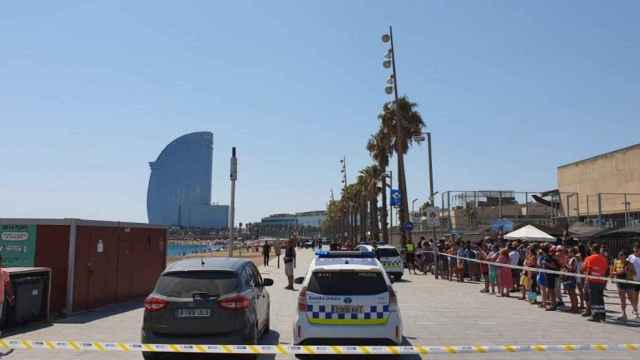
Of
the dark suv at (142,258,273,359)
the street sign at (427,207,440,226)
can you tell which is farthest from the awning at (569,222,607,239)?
the dark suv at (142,258,273,359)

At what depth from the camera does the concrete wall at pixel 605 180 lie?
3909 centimetres

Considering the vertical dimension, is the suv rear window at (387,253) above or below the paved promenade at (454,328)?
above

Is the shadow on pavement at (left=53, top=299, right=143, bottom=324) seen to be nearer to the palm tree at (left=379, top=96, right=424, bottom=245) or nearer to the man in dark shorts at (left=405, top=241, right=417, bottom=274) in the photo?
the man in dark shorts at (left=405, top=241, right=417, bottom=274)

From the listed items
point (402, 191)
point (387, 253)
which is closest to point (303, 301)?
point (387, 253)

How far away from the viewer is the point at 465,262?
85.0ft

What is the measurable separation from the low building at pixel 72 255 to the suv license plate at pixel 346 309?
27.9 ft

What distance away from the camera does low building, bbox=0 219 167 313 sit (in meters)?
13.9

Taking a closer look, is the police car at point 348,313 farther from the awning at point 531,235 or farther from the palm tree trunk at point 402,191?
the palm tree trunk at point 402,191

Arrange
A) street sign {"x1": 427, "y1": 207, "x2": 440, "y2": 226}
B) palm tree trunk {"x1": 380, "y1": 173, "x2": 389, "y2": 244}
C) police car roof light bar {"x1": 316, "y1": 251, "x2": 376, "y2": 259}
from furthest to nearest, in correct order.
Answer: palm tree trunk {"x1": 380, "y1": 173, "x2": 389, "y2": 244}, street sign {"x1": 427, "y1": 207, "x2": 440, "y2": 226}, police car roof light bar {"x1": 316, "y1": 251, "x2": 376, "y2": 259}

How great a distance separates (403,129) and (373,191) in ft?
77.3

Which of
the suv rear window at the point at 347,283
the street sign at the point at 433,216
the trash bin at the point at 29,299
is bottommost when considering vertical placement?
the trash bin at the point at 29,299

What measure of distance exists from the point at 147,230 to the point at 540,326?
12.3 m

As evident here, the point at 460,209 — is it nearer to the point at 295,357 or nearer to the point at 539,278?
the point at 539,278

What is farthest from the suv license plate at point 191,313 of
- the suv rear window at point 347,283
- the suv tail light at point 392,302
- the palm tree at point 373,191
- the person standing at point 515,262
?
the palm tree at point 373,191
